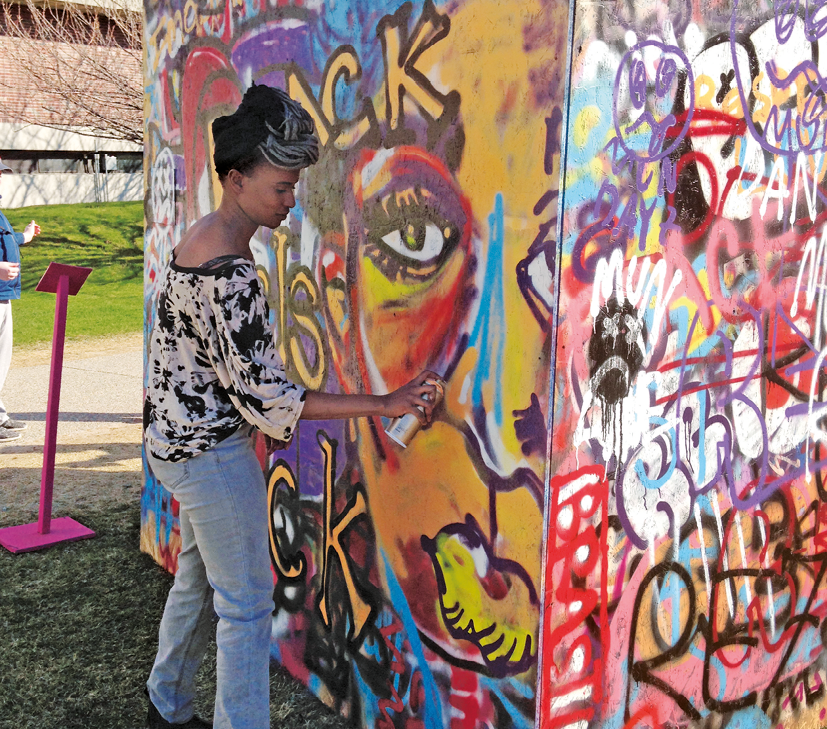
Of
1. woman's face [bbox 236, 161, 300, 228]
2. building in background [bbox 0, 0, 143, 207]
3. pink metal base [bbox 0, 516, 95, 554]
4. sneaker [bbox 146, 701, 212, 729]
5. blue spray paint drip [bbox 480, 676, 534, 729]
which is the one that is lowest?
sneaker [bbox 146, 701, 212, 729]

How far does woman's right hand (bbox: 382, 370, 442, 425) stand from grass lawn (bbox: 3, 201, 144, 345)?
32.3ft

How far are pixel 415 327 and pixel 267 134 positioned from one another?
0.73m

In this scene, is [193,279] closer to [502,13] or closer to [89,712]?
[502,13]

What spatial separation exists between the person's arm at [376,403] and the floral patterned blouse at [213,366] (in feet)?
0.14

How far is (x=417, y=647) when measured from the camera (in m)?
2.83

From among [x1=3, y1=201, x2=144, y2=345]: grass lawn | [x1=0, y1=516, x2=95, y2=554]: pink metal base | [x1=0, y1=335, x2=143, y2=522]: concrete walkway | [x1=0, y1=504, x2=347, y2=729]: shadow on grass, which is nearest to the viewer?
[x1=0, y1=504, x2=347, y2=729]: shadow on grass

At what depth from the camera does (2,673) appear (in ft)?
11.5

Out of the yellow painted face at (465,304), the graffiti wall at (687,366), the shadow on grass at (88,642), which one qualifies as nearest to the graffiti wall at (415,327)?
the yellow painted face at (465,304)

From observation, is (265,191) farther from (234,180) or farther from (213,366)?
(213,366)

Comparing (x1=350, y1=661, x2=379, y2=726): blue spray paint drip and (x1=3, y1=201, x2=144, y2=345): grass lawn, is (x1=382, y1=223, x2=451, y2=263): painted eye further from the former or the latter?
(x1=3, y1=201, x2=144, y2=345): grass lawn

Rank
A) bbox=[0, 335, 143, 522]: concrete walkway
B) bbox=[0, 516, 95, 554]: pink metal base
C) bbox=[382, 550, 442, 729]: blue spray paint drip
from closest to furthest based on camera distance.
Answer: bbox=[382, 550, 442, 729]: blue spray paint drip, bbox=[0, 516, 95, 554]: pink metal base, bbox=[0, 335, 143, 522]: concrete walkway

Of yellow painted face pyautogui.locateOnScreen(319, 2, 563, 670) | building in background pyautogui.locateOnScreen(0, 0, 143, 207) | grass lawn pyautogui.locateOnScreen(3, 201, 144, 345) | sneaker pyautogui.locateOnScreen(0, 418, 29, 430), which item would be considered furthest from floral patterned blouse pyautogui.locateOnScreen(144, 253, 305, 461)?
building in background pyautogui.locateOnScreen(0, 0, 143, 207)

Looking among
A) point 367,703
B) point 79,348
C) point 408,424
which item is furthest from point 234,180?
point 79,348

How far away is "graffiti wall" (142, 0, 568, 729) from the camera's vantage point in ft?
7.75
